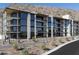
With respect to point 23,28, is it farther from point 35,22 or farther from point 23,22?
point 35,22

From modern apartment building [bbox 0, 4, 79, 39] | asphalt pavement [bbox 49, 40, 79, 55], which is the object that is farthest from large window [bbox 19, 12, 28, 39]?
asphalt pavement [bbox 49, 40, 79, 55]

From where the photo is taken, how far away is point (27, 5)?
37.9ft

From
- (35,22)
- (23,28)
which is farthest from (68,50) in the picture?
(23,28)

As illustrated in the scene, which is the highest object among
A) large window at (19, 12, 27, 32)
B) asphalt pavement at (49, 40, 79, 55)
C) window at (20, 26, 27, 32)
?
large window at (19, 12, 27, 32)

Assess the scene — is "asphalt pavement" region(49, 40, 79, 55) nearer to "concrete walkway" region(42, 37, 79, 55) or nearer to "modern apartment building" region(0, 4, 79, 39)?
"concrete walkway" region(42, 37, 79, 55)

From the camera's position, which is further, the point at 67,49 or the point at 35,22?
the point at 35,22

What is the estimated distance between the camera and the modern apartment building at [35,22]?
1145 centimetres

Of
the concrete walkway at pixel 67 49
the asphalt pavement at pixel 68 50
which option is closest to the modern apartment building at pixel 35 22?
the concrete walkway at pixel 67 49

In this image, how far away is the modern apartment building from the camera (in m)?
11.5

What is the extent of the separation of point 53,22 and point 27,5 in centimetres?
126

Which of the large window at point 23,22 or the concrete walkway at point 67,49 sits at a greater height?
the large window at point 23,22

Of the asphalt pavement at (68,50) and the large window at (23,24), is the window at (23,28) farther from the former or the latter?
the asphalt pavement at (68,50)

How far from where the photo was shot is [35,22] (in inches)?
454
